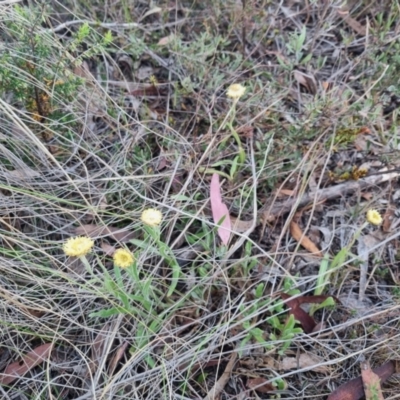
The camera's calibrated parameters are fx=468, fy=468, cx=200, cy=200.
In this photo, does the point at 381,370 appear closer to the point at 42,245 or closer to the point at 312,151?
the point at 312,151

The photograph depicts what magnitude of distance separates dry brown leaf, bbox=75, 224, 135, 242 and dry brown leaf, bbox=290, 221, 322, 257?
514 millimetres

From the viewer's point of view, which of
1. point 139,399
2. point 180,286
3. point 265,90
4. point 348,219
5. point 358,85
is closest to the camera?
point 139,399

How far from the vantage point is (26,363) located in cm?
128

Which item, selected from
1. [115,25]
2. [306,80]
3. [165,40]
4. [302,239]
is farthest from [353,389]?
[115,25]

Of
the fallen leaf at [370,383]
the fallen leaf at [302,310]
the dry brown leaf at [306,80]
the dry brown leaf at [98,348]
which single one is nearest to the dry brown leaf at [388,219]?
the fallen leaf at [302,310]

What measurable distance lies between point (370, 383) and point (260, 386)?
287 mm

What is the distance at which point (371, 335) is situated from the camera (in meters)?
1.32

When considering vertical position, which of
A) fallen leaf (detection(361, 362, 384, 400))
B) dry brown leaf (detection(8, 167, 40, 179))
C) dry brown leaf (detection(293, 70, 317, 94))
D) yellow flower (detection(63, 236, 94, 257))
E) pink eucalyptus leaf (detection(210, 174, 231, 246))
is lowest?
fallen leaf (detection(361, 362, 384, 400))

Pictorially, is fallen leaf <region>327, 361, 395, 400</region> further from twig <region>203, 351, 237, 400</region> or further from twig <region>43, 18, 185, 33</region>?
twig <region>43, 18, 185, 33</region>

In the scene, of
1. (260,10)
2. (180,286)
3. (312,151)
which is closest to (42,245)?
(180,286)

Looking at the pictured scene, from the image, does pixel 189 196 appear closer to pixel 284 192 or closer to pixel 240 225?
pixel 240 225

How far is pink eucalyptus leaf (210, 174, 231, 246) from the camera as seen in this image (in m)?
1.43

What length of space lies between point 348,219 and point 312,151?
0.26 metres

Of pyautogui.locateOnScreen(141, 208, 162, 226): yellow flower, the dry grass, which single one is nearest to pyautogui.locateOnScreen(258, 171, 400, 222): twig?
the dry grass
